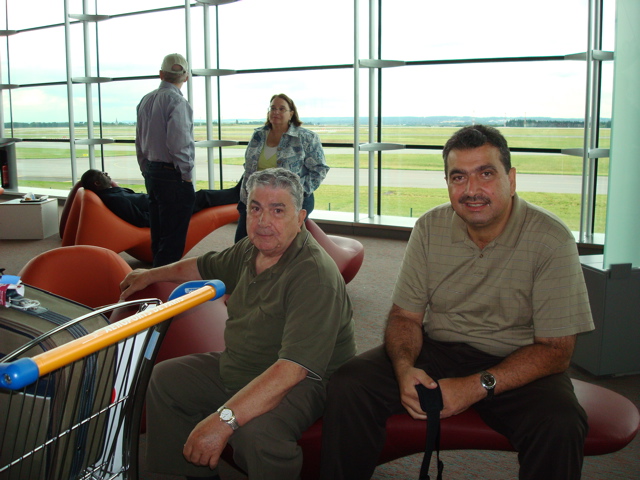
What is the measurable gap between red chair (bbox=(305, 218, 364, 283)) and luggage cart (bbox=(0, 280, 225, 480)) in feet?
9.14

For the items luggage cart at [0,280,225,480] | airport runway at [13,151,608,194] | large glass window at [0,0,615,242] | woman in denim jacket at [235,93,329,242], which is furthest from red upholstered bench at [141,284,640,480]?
airport runway at [13,151,608,194]

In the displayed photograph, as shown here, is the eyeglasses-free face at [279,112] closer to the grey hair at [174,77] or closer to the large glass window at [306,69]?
the grey hair at [174,77]

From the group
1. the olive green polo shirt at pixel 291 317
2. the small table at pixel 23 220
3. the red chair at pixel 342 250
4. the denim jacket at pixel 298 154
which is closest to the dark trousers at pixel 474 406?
the olive green polo shirt at pixel 291 317

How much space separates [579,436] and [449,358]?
0.50m

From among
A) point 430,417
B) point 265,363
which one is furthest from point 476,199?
point 265,363

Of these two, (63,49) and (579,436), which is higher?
(63,49)

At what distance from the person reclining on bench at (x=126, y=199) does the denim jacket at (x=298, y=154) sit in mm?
765

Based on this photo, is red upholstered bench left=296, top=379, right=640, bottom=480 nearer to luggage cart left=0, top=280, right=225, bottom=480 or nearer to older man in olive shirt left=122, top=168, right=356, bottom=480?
older man in olive shirt left=122, top=168, right=356, bottom=480

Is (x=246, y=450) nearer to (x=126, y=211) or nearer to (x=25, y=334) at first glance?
(x=25, y=334)

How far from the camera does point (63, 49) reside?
399 inches

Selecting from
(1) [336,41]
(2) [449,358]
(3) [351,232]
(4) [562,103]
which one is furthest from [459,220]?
(4) [562,103]

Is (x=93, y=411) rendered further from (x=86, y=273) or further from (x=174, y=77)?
(x=174, y=77)

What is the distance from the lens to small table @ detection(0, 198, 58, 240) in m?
6.95

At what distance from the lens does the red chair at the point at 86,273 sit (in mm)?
2812
